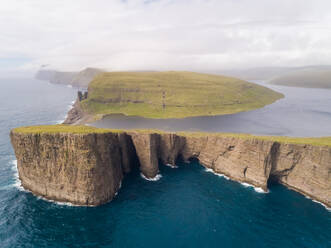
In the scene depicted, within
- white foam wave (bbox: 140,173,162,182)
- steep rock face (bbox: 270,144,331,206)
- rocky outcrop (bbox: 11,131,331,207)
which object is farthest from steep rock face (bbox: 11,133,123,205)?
steep rock face (bbox: 270,144,331,206)

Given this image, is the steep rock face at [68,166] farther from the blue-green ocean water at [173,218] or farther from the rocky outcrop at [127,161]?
the blue-green ocean water at [173,218]

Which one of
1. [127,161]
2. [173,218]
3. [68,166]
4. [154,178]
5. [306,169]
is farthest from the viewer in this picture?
[127,161]

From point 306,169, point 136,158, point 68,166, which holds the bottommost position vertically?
point 306,169

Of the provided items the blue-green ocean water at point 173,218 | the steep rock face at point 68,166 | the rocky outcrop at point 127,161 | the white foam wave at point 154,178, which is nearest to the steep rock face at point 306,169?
the rocky outcrop at point 127,161

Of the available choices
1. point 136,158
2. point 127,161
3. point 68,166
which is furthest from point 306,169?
point 68,166

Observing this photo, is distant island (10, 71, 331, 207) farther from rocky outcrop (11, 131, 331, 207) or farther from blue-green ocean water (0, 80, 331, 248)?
blue-green ocean water (0, 80, 331, 248)

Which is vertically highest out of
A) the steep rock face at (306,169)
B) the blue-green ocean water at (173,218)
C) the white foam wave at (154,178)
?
the steep rock face at (306,169)

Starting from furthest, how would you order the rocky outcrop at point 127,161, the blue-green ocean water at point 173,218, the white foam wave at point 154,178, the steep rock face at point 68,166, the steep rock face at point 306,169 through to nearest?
the white foam wave at point 154,178
the steep rock face at point 306,169
the rocky outcrop at point 127,161
the steep rock face at point 68,166
the blue-green ocean water at point 173,218

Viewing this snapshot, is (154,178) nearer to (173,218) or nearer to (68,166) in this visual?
(173,218)

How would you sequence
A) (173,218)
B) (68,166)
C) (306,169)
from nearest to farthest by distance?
(173,218) → (68,166) → (306,169)
